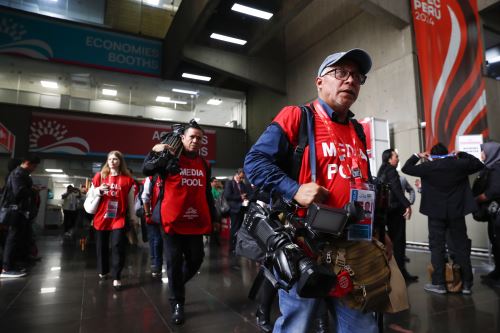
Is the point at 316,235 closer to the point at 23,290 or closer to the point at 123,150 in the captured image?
the point at 23,290

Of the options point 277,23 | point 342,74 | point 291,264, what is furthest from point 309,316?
point 277,23

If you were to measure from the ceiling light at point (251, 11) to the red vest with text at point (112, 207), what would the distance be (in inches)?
263

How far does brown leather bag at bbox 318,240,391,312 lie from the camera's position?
4.11 feet

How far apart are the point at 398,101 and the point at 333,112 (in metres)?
7.09

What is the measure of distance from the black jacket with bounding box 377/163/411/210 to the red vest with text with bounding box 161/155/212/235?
97.9 inches

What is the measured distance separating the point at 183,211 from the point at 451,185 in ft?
10.0

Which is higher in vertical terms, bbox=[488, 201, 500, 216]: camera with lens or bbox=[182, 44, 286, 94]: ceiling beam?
bbox=[182, 44, 286, 94]: ceiling beam

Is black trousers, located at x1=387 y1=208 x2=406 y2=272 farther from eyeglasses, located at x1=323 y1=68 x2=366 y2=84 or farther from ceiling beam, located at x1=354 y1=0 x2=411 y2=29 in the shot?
ceiling beam, located at x1=354 y1=0 x2=411 y2=29

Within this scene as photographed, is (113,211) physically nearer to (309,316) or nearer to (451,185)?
(309,316)

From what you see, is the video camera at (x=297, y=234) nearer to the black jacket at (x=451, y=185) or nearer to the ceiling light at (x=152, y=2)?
the black jacket at (x=451, y=185)

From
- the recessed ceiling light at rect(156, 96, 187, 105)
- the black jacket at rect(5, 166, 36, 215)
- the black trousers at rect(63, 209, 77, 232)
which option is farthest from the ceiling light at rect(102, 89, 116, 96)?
the black jacket at rect(5, 166, 36, 215)

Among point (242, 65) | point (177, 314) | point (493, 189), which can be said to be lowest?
point (177, 314)

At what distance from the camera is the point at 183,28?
10.8m

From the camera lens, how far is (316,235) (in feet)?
3.94
